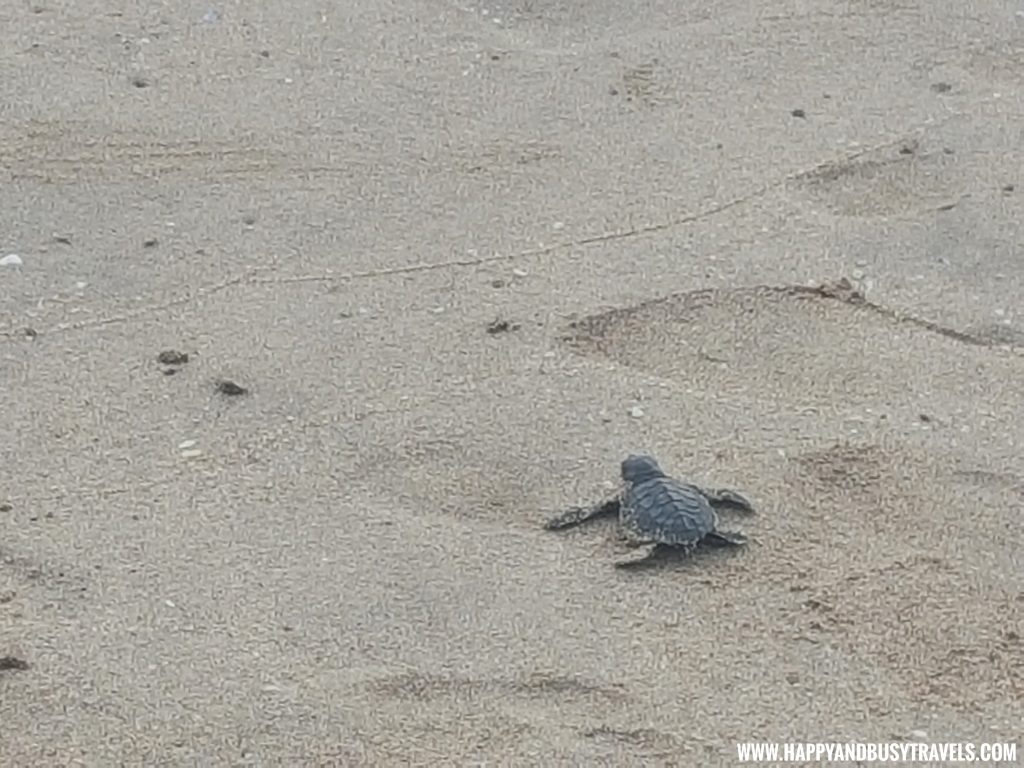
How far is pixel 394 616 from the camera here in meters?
2.88

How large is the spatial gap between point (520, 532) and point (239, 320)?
34.5 inches

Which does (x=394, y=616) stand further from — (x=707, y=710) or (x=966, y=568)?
(x=966, y=568)

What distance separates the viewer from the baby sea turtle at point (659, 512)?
2990 millimetres

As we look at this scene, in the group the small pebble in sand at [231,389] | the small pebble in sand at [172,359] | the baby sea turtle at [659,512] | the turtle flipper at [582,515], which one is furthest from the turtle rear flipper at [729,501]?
the small pebble in sand at [172,359]

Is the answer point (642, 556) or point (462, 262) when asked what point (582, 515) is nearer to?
point (642, 556)

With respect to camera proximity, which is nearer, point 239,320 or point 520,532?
point 520,532

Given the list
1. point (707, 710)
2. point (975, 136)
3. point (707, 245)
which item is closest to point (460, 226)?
point (707, 245)

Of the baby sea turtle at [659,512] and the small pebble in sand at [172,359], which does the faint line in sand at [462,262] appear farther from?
the baby sea turtle at [659,512]

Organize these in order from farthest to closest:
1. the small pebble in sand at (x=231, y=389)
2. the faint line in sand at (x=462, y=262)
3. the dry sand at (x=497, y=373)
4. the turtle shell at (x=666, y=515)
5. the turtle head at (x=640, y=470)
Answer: the faint line in sand at (x=462, y=262)
the small pebble in sand at (x=231, y=389)
the turtle head at (x=640, y=470)
the turtle shell at (x=666, y=515)
the dry sand at (x=497, y=373)

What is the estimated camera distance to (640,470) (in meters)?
3.12

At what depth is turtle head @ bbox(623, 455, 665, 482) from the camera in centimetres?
310

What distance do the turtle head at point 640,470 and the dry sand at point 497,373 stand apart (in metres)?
0.08

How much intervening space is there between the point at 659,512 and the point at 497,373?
648mm

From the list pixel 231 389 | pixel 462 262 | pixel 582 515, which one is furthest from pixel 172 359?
pixel 582 515
